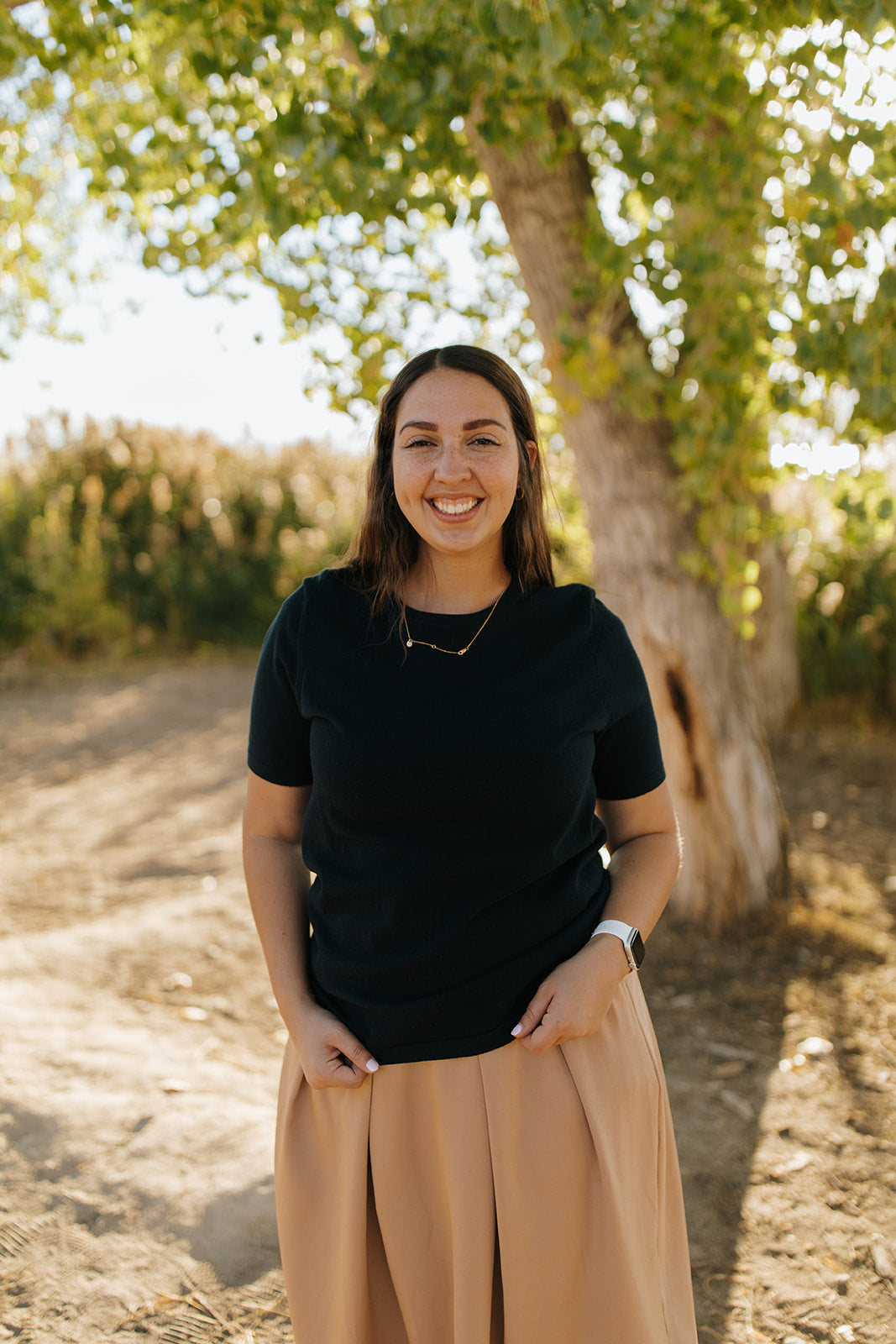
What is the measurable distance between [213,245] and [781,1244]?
3.47 meters

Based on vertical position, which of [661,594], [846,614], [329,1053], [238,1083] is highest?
[661,594]

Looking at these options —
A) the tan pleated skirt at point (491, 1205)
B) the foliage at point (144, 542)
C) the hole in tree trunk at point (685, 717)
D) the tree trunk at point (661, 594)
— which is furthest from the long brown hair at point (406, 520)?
the foliage at point (144, 542)

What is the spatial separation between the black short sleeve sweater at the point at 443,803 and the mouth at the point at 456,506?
0.56ft

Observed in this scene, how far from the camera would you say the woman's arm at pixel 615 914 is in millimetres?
1541

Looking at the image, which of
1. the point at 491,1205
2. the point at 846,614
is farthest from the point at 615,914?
the point at 846,614

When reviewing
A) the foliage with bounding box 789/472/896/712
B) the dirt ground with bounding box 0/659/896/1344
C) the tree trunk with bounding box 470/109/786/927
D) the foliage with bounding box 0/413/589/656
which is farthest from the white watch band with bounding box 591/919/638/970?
the foliage with bounding box 0/413/589/656

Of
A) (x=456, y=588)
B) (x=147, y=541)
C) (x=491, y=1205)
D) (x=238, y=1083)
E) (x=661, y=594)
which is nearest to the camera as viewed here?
(x=491, y=1205)

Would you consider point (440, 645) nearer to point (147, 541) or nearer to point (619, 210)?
point (619, 210)

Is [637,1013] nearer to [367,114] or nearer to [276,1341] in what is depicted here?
[276,1341]

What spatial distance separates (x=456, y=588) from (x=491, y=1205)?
1.00 metres

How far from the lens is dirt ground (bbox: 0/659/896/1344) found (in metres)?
2.29

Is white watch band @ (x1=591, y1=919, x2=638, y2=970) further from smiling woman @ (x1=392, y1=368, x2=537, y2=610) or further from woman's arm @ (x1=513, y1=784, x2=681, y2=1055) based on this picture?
smiling woman @ (x1=392, y1=368, x2=537, y2=610)

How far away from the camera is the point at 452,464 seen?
163 centimetres

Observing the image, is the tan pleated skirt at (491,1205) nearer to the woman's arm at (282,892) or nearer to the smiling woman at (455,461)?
the woman's arm at (282,892)
